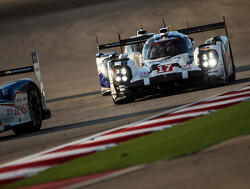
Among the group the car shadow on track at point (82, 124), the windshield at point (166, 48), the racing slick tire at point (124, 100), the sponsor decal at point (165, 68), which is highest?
the windshield at point (166, 48)

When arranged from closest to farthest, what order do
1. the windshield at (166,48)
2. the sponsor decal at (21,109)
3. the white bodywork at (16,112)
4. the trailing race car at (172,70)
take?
the white bodywork at (16,112), the sponsor decal at (21,109), the trailing race car at (172,70), the windshield at (166,48)

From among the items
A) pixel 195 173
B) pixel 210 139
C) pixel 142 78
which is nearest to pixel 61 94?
pixel 142 78

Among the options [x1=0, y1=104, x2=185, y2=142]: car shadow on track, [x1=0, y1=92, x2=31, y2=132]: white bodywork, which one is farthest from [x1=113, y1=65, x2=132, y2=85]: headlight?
[x1=0, y1=92, x2=31, y2=132]: white bodywork

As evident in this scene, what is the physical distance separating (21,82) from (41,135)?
3.49 ft

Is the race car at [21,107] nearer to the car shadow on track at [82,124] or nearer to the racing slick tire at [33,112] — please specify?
the racing slick tire at [33,112]

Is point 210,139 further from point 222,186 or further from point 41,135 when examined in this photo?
point 41,135

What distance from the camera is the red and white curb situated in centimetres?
588

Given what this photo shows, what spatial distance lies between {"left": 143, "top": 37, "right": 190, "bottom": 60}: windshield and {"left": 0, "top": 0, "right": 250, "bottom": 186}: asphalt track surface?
1.09 meters

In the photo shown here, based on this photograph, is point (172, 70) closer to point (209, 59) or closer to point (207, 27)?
point (209, 59)

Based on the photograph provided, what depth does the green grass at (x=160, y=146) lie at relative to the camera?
5.36 m

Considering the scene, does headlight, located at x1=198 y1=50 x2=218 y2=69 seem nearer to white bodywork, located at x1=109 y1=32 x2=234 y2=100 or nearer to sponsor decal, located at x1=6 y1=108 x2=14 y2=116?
white bodywork, located at x1=109 y1=32 x2=234 y2=100

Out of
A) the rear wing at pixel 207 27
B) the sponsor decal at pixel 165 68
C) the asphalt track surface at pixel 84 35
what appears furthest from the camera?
the asphalt track surface at pixel 84 35

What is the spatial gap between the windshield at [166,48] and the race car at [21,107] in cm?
346

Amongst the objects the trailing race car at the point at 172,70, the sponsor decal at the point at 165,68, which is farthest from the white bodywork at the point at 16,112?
the sponsor decal at the point at 165,68
